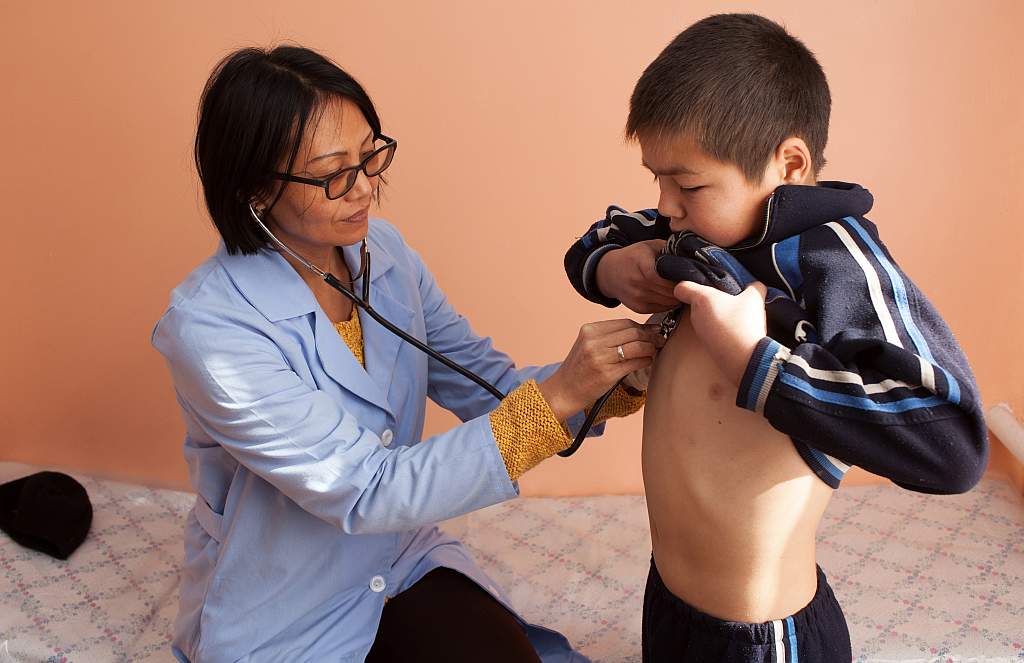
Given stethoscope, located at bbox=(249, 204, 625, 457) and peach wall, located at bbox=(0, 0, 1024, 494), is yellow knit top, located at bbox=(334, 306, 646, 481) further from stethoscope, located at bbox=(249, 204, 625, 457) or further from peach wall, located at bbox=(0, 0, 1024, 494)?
peach wall, located at bbox=(0, 0, 1024, 494)

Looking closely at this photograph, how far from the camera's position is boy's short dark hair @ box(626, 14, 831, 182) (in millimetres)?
1216

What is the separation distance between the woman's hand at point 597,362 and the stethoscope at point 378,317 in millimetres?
28

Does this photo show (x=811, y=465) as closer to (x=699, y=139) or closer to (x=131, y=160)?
(x=699, y=139)

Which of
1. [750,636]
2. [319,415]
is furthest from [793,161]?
[319,415]

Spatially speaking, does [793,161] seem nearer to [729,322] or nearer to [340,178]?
[729,322]

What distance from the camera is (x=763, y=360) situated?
1106 millimetres

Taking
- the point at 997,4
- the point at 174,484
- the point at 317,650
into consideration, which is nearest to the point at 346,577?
the point at 317,650

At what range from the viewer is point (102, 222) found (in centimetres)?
251

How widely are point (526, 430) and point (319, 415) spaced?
31 centimetres

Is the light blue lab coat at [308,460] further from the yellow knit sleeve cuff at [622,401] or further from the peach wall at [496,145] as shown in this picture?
the peach wall at [496,145]

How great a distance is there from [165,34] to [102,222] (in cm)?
49

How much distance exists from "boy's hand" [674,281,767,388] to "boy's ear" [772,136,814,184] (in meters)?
0.16

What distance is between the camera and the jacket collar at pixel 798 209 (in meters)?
1.20

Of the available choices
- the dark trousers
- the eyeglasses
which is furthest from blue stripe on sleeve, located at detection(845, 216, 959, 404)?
the dark trousers
